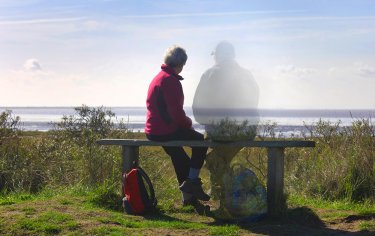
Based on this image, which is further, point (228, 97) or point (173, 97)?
point (173, 97)

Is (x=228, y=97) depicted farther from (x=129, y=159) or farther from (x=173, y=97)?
(x=129, y=159)

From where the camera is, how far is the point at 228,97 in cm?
779

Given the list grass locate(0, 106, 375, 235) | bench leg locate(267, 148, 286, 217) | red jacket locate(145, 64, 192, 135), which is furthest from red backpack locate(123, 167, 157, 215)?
bench leg locate(267, 148, 286, 217)

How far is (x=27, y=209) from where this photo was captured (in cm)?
781

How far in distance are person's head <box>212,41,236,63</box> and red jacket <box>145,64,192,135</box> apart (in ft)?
1.87

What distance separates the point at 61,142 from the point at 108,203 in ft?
20.0

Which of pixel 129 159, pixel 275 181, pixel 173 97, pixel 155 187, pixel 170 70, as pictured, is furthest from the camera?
pixel 155 187

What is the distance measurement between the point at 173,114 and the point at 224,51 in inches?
39.8

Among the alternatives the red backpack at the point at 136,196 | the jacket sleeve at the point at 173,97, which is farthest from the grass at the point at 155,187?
the jacket sleeve at the point at 173,97

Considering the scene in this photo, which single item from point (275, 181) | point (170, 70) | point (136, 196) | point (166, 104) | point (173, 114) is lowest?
point (136, 196)

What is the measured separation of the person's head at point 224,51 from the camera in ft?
25.8

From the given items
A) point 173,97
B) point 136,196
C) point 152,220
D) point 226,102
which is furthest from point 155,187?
point 226,102

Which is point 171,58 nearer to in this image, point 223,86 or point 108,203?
point 223,86

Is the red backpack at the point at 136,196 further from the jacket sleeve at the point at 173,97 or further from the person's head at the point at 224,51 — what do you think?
the person's head at the point at 224,51
